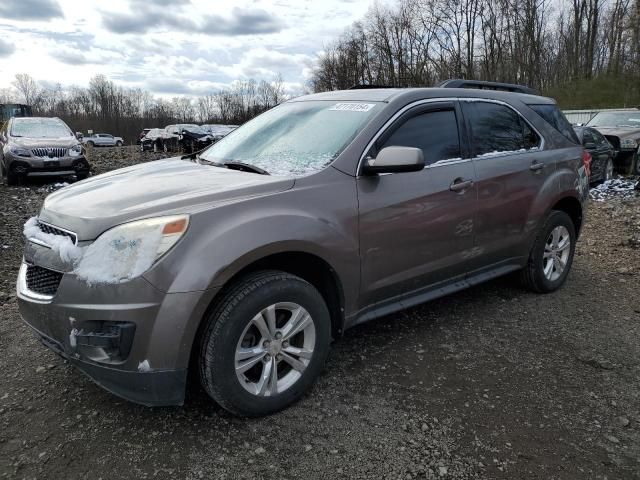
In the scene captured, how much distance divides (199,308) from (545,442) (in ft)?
6.17

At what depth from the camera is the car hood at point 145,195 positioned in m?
2.48

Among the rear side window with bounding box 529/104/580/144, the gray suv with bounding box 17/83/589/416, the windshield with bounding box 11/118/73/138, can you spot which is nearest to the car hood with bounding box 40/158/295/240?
the gray suv with bounding box 17/83/589/416

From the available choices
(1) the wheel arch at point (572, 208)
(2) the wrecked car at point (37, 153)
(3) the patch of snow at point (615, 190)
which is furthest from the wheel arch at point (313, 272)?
(2) the wrecked car at point (37, 153)

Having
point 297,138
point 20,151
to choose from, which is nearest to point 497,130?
point 297,138

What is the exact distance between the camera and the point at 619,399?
9.77 feet

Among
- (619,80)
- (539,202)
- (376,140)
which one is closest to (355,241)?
(376,140)

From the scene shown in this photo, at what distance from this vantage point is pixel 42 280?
2617 mm

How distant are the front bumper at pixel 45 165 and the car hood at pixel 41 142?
1.09ft

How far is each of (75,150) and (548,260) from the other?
34.8 feet

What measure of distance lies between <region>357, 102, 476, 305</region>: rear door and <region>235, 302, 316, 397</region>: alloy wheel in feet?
1.72

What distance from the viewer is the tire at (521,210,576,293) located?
4422 mm

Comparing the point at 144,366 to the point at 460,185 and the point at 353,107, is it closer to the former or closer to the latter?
the point at 353,107

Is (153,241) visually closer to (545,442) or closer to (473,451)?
(473,451)

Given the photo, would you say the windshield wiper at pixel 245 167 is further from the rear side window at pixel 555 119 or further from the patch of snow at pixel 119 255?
the rear side window at pixel 555 119
